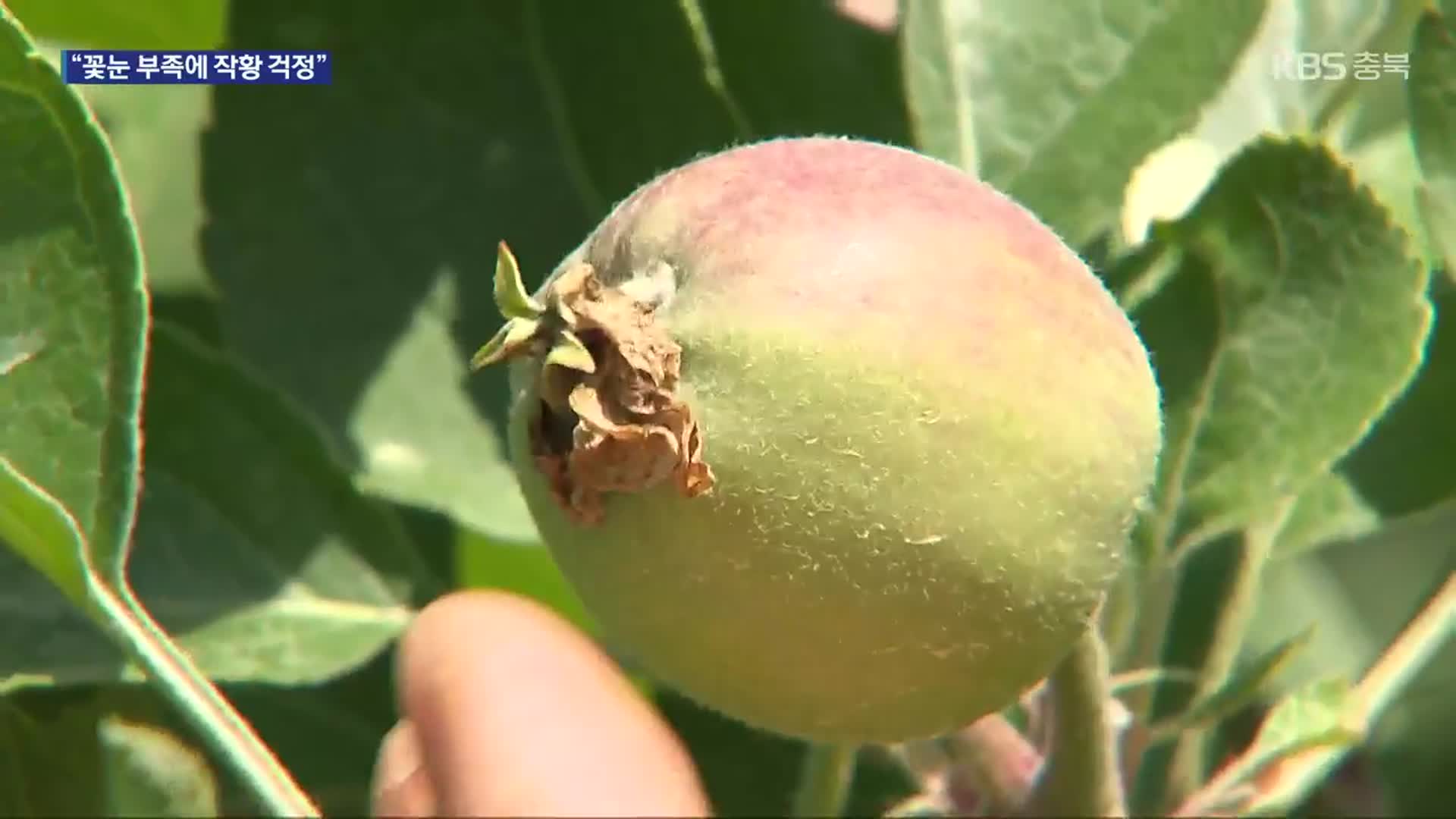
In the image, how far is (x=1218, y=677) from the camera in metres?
0.93

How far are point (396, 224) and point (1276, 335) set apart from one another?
477 millimetres

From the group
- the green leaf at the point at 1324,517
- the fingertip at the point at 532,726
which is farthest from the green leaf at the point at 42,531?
the green leaf at the point at 1324,517

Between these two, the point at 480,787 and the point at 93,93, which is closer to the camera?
the point at 480,787

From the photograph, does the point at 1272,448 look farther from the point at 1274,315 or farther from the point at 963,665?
the point at 963,665

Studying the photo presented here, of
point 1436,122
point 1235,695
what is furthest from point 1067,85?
point 1235,695

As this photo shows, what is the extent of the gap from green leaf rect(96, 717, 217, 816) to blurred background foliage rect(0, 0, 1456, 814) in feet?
0.09

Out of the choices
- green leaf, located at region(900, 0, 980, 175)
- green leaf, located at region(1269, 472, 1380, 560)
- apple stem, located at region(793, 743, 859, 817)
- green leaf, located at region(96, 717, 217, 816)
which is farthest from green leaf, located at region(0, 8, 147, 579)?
Answer: green leaf, located at region(1269, 472, 1380, 560)

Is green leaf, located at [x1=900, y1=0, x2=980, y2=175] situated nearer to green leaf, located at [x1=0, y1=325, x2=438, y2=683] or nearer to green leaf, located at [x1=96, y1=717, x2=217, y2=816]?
green leaf, located at [x1=0, y1=325, x2=438, y2=683]

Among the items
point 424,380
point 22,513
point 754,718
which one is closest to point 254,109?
point 424,380

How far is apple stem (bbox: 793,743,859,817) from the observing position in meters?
0.78

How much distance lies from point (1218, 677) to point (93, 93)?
2.61ft

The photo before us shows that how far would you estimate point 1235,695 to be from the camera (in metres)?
0.79

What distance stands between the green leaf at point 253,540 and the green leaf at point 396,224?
0.13 ft

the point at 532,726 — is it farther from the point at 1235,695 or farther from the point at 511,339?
the point at 1235,695
